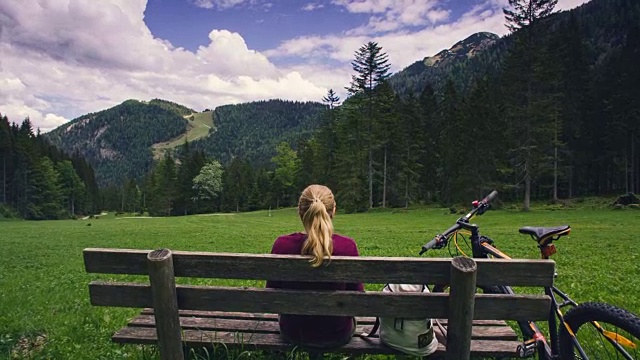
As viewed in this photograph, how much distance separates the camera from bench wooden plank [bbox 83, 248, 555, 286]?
2988 millimetres

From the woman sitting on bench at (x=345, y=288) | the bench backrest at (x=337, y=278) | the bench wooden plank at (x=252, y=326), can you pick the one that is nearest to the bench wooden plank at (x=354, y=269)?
the bench backrest at (x=337, y=278)

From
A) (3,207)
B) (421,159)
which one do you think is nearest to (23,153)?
(3,207)

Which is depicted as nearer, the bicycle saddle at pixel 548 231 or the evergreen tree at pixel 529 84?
the bicycle saddle at pixel 548 231

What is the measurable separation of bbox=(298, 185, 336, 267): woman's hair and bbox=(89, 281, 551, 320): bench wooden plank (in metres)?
0.33

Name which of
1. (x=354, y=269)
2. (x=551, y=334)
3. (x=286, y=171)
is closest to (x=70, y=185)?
(x=286, y=171)

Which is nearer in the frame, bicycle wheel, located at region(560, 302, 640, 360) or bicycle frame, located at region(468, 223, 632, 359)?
bicycle wheel, located at region(560, 302, 640, 360)

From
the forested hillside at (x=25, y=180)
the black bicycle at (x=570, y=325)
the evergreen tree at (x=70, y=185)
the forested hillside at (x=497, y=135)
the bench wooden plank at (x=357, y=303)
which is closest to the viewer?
the black bicycle at (x=570, y=325)

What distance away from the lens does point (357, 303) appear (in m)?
3.19

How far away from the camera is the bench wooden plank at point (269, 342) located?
3.77m

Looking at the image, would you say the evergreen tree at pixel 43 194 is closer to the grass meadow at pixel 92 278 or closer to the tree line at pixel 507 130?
the tree line at pixel 507 130

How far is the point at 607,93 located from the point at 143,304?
201ft

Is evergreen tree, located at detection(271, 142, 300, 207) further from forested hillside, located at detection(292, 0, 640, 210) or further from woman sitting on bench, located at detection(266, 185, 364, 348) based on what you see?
woman sitting on bench, located at detection(266, 185, 364, 348)

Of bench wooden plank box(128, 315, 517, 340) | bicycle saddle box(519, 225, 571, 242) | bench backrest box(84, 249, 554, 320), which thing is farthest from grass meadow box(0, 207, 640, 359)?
bicycle saddle box(519, 225, 571, 242)

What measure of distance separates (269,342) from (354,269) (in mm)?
1380
